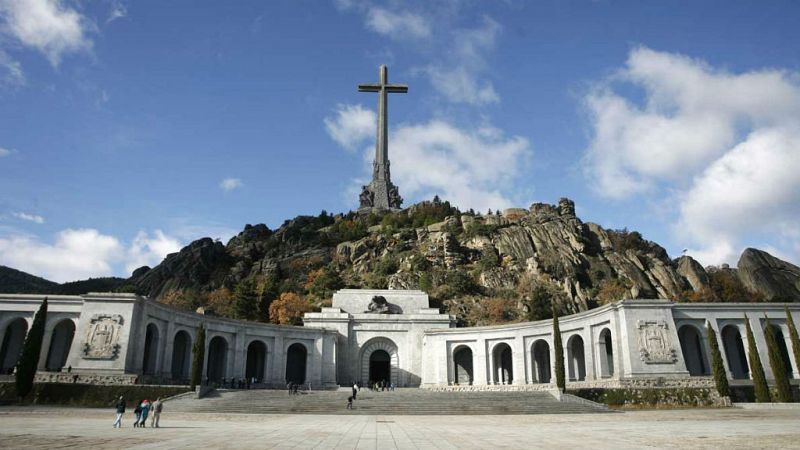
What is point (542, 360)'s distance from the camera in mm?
45188

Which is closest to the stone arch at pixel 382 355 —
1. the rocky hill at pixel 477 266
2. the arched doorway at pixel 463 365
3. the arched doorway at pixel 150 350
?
the arched doorway at pixel 463 365

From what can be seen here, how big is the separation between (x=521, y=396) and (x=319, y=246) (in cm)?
6475

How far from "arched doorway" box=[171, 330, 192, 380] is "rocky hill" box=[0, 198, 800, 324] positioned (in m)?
18.0

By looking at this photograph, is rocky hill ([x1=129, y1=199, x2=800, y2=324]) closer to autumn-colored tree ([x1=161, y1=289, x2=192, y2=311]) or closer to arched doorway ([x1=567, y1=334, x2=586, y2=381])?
autumn-colored tree ([x1=161, y1=289, x2=192, y2=311])

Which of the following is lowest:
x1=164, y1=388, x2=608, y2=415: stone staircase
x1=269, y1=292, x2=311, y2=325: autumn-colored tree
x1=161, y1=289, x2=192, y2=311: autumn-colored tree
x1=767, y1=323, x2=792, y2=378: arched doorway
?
x1=164, y1=388, x2=608, y2=415: stone staircase

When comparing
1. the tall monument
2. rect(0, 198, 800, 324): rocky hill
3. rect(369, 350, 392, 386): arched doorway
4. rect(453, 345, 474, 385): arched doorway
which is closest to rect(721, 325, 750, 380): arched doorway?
rect(453, 345, 474, 385): arched doorway

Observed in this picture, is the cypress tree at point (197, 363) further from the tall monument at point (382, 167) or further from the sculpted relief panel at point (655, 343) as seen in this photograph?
the tall monument at point (382, 167)

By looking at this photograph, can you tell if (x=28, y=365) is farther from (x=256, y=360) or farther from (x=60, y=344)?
(x=256, y=360)

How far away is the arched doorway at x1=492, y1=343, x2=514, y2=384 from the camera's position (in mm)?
46281

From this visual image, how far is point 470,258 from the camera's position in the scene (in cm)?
8256

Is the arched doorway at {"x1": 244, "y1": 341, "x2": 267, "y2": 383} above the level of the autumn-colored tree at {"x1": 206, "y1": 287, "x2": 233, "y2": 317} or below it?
below

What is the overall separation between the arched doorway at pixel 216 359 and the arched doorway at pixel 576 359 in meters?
27.4

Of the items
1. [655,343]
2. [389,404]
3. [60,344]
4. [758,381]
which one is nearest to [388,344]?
[389,404]

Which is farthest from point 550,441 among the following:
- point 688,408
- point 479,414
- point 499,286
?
point 499,286
